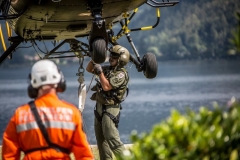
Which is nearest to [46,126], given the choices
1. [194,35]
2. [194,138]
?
[194,138]

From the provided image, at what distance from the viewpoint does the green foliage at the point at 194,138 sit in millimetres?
4617

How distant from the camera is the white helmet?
575cm

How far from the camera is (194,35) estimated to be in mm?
129500

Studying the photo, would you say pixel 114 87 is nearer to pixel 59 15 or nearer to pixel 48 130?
pixel 59 15

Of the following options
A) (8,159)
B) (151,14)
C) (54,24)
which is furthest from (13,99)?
(151,14)

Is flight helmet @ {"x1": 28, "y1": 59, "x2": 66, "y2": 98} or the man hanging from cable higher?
flight helmet @ {"x1": 28, "y1": 59, "x2": 66, "y2": 98}

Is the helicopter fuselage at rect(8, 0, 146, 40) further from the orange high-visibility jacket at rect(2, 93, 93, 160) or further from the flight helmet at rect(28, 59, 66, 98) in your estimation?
the orange high-visibility jacket at rect(2, 93, 93, 160)

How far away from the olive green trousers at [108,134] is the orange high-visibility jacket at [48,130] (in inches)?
142

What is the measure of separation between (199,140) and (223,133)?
0.68ft

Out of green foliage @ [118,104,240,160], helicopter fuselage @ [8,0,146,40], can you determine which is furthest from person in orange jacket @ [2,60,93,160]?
helicopter fuselage @ [8,0,146,40]

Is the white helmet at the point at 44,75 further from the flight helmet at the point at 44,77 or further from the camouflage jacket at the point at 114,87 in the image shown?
the camouflage jacket at the point at 114,87

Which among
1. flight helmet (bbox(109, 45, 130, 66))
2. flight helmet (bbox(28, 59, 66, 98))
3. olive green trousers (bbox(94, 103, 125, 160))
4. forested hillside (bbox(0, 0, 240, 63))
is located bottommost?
forested hillside (bbox(0, 0, 240, 63))

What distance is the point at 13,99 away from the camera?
6306 cm

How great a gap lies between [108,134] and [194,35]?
121098 mm
